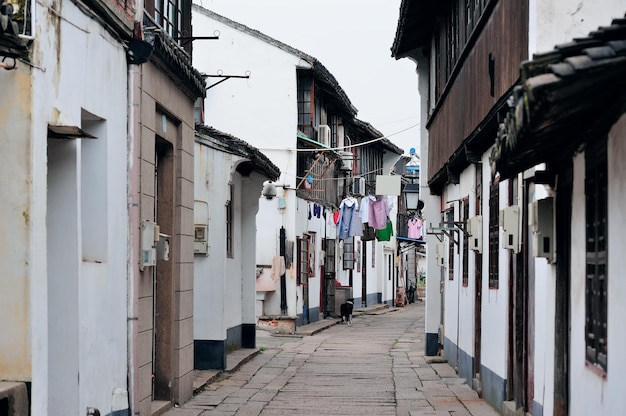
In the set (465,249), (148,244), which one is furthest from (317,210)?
(148,244)

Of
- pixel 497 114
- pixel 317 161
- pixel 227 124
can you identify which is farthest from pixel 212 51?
pixel 497 114

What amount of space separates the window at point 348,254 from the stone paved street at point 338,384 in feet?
45.4

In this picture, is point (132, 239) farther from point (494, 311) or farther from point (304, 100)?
point (304, 100)

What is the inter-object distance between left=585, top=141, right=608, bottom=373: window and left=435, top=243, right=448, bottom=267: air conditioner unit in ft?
41.9

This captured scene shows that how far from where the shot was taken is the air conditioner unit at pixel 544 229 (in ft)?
30.0

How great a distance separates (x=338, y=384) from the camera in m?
16.4

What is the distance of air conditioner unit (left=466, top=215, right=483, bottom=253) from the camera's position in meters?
14.9

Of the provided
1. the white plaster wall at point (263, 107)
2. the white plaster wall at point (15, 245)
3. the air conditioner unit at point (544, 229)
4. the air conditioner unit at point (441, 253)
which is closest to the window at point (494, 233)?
the air conditioner unit at point (544, 229)

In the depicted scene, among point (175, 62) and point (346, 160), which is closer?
point (175, 62)

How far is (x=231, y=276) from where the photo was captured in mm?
19781

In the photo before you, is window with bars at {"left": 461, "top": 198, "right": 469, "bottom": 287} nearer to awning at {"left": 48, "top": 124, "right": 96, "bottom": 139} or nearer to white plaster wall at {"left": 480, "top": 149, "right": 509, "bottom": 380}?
white plaster wall at {"left": 480, "top": 149, "right": 509, "bottom": 380}

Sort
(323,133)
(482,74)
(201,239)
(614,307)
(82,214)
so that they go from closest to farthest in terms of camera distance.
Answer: (614,307) → (82,214) → (482,74) → (201,239) → (323,133)

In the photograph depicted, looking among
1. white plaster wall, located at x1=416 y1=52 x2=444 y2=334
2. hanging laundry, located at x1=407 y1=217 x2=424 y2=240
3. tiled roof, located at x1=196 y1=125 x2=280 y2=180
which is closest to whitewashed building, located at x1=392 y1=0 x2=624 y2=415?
white plaster wall, located at x1=416 y1=52 x2=444 y2=334

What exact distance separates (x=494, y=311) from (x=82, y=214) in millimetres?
6123
